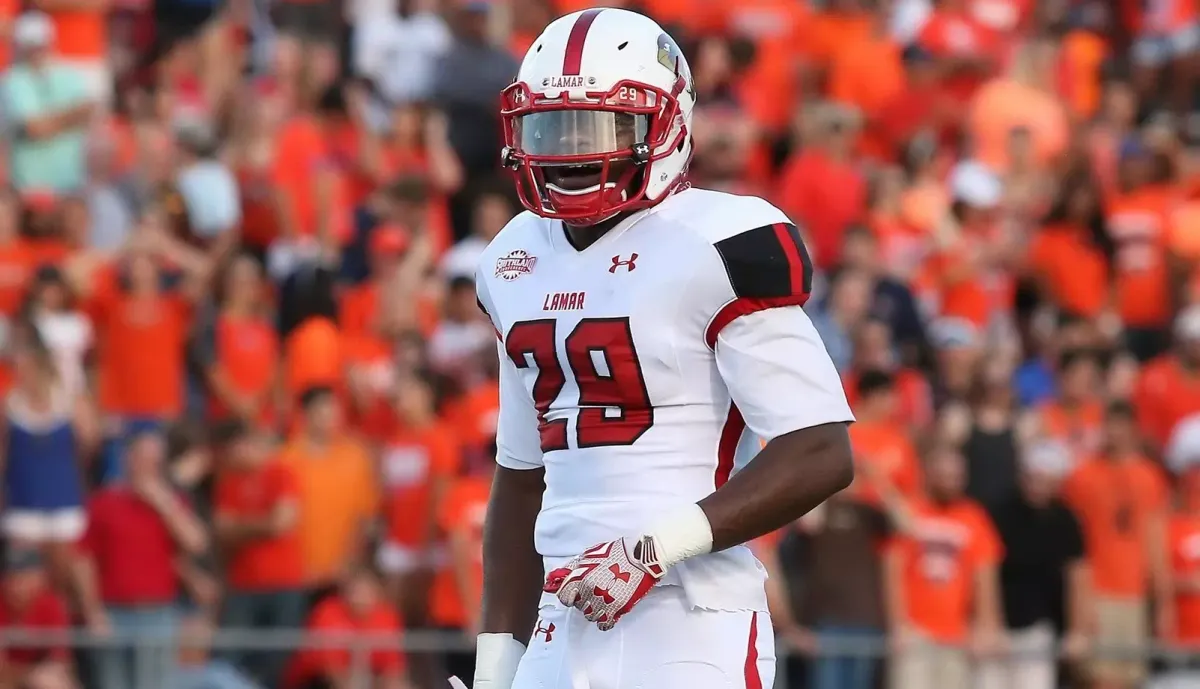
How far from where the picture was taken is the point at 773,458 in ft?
13.9

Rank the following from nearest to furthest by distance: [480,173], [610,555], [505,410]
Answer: [610,555] < [505,410] < [480,173]

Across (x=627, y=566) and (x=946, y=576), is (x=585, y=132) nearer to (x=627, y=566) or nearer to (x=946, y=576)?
(x=627, y=566)

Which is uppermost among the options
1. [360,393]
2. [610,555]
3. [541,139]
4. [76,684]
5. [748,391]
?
[541,139]

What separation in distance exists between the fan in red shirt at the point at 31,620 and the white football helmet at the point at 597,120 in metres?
5.10

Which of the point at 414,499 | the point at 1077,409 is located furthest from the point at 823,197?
the point at 414,499

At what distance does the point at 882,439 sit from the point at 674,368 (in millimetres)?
6057

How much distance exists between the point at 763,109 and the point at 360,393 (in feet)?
12.5

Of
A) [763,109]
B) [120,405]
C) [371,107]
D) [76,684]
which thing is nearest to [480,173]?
[371,107]

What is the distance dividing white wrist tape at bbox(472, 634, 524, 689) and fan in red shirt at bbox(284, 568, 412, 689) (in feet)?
15.3

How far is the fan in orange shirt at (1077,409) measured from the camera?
11.0m

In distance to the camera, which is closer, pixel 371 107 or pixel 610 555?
pixel 610 555

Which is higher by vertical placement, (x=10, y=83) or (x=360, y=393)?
(x=10, y=83)

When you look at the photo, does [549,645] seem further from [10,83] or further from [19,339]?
[10,83]

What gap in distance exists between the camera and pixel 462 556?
9.46 metres
